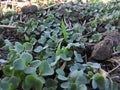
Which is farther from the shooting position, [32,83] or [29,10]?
[29,10]

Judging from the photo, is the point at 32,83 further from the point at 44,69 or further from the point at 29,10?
the point at 29,10

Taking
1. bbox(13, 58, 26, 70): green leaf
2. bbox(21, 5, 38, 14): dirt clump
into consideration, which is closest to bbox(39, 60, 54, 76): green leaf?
bbox(13, 58, 26, 70): green leaf

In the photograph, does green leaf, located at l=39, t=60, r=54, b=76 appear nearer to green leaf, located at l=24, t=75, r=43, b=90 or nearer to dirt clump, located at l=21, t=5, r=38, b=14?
green leaf, located at l=24, t=75, r=43, b=90

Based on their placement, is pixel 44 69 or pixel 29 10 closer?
pixel 44 69

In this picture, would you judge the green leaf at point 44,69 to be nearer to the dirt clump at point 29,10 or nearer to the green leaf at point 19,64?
the green leaf at point 19,64

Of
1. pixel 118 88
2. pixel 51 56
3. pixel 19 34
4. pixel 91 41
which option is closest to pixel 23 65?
pixel 51 56

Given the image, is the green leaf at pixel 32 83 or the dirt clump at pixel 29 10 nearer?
the green leaf at pixel 32 83

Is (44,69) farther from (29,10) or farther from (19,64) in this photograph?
(29,10)

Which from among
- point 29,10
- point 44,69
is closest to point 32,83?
point 44,69

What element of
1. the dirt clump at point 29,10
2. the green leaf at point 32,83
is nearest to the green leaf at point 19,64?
the green leaf at point 32,83
